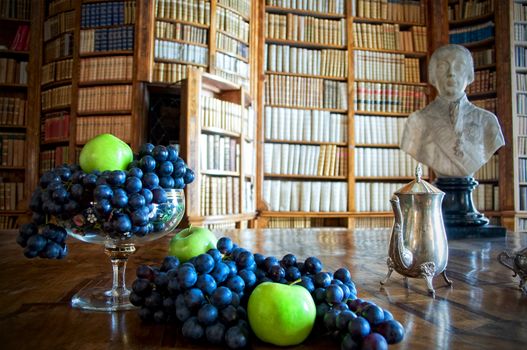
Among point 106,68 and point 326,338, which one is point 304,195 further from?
point 326,338

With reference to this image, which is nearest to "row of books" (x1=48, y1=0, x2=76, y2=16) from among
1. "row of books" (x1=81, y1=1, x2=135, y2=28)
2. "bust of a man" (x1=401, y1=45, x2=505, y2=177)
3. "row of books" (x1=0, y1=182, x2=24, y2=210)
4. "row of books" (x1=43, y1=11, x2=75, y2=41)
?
"row of books" (x1=43, y1=11, x2=75, y2=41)

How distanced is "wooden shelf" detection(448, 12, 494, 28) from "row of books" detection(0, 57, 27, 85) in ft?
14.1

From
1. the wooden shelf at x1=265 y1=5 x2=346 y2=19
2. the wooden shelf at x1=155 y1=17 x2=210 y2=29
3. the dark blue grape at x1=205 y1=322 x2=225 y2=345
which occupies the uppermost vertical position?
the wooden shelf at x1=265 y1=5 x2=346 y2=19

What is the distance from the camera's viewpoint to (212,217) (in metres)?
3.20

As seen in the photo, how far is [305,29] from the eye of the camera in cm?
406

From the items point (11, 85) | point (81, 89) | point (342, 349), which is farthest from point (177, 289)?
point (11, 85)

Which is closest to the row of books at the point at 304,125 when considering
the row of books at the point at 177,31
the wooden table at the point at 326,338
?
the row of books at the point at 177,31

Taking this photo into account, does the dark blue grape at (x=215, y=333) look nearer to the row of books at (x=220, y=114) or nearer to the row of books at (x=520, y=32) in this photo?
the row of books at (x=220, y=114)

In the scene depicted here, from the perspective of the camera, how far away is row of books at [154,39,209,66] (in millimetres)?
3570

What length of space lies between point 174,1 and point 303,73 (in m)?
1.36

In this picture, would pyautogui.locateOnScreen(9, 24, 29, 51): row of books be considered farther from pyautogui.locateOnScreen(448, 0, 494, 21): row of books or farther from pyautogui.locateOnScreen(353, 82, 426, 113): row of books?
pyautogui.locateOnScreen(448, 0, 494, 21): row of books

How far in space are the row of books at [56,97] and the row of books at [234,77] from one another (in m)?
1.38

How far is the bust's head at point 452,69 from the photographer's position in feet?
6.37

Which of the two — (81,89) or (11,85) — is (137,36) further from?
(11,85)
